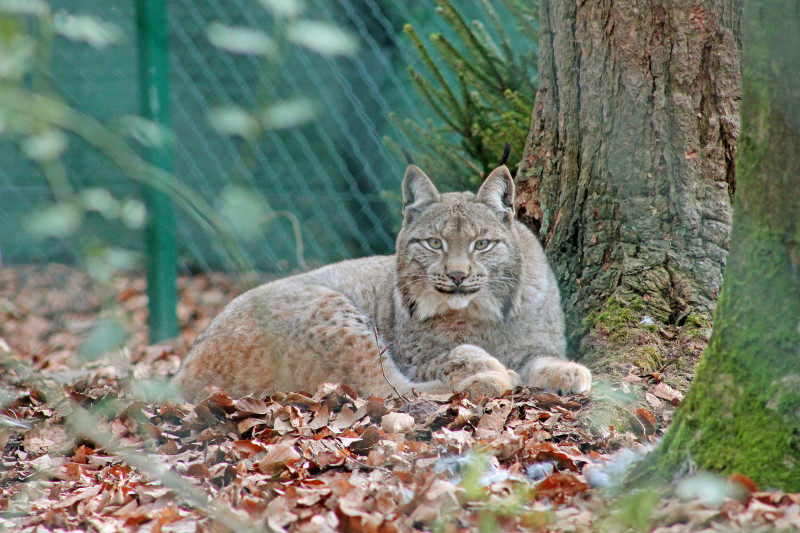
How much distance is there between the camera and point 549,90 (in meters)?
3.90

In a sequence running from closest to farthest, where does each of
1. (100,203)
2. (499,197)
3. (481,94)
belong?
(100,203)
(499,197)
(481,94)

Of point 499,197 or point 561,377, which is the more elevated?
point 499,197

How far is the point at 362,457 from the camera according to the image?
103 inches

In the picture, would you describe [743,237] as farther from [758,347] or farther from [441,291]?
[441,291]

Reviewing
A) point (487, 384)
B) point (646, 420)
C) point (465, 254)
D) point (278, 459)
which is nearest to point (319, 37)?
point (278, 459)

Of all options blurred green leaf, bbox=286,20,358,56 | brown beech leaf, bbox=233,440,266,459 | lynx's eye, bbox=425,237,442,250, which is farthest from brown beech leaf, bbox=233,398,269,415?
blurred green leaf, bbox=286,20,358,56

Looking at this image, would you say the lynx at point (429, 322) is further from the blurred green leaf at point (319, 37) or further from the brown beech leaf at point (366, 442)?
the blurred green leaf at point (319, 37)

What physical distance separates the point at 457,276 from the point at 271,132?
10.4 ft

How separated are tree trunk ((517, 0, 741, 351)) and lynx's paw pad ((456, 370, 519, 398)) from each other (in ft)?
2.01

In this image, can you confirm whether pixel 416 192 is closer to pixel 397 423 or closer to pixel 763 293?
pixel 397 423

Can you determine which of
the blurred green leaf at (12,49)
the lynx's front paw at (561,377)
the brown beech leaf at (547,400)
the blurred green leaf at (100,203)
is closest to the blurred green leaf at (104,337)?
the blurred green leaf at (100,203)

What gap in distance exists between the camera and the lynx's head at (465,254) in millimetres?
3756

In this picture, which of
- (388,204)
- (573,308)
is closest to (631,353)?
(573,308)

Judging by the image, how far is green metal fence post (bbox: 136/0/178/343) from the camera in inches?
207
